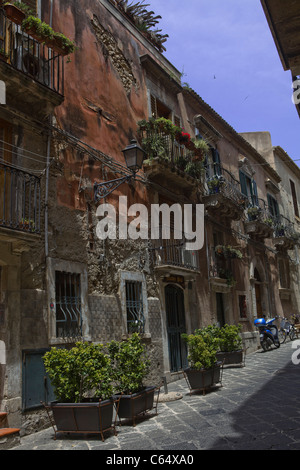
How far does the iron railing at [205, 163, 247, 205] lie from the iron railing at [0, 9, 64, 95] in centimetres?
738

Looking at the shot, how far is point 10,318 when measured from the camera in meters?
6.07

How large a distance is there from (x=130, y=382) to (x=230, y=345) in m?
5.29

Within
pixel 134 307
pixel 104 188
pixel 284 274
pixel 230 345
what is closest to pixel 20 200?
Answer: pixel 104 188

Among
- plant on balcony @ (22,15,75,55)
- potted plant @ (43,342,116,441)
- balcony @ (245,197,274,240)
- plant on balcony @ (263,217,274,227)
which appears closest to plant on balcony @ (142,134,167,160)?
plant on balcony @ (22,15,75,55)

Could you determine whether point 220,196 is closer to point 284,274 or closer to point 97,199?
point 97,199

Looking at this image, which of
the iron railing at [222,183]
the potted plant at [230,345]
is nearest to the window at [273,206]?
the iron railing at [222,183]

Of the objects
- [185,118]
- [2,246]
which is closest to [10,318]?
[2,246]

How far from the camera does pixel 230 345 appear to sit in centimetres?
1066

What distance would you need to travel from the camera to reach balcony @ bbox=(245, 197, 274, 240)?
1709 cm

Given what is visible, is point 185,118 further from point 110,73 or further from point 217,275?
point 217,275

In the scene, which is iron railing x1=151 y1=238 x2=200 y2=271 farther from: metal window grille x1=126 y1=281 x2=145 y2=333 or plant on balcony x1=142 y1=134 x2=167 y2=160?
plant on balcony x1=142 y1=134 x2=167 y2=160

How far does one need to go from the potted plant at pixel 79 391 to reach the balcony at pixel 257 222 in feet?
41.6

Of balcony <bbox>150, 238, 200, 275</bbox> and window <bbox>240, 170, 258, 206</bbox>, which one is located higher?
window <bbox>240, 170, 258, 206</bbox>

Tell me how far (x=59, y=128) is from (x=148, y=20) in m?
6.30
